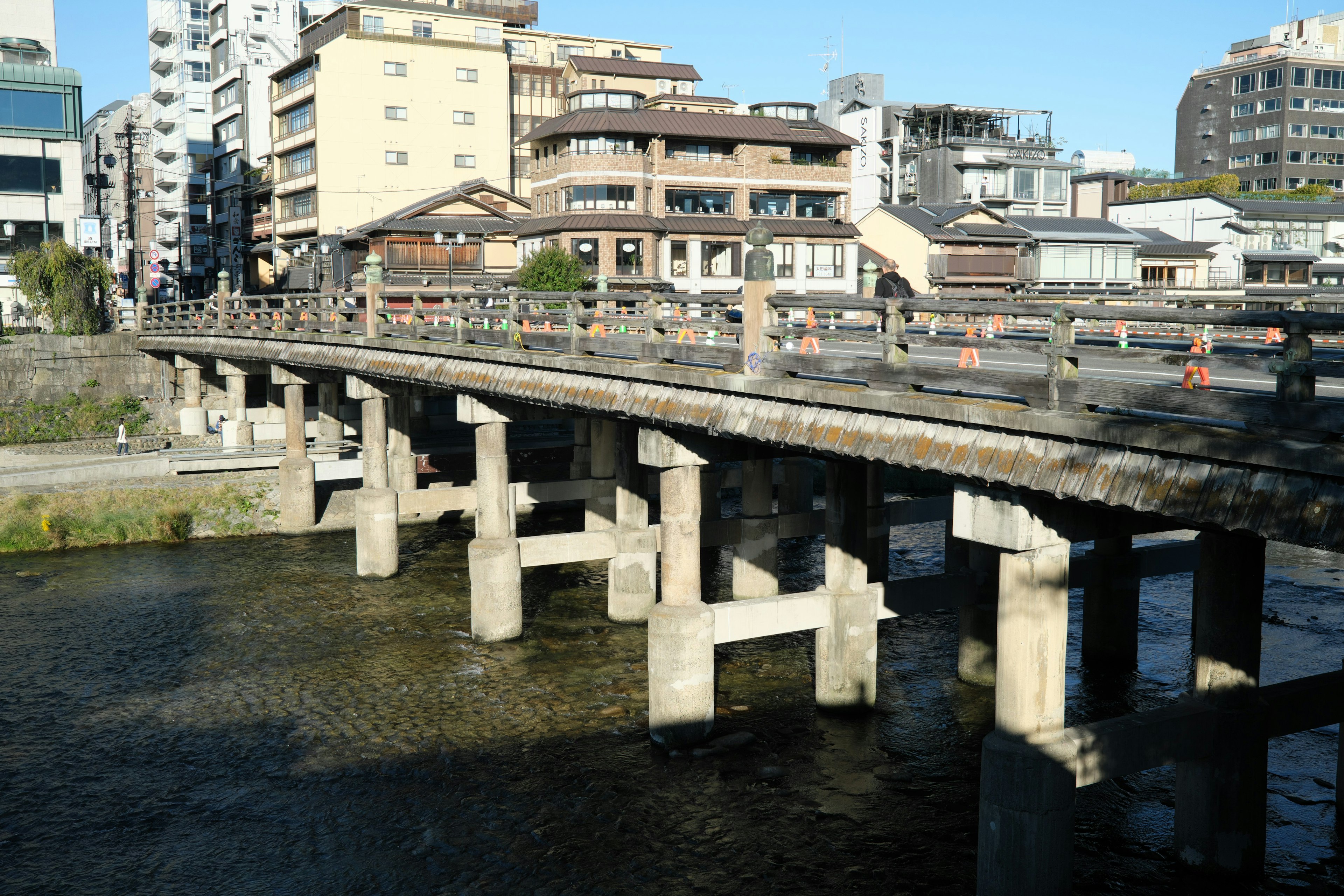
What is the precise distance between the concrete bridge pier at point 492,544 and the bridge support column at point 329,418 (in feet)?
60.8

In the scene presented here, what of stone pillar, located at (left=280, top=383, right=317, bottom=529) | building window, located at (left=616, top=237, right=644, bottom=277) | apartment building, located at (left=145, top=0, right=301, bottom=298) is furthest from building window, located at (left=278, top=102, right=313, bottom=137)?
stone pillar, located at (left=280, top=383, right=317, bottom=529)

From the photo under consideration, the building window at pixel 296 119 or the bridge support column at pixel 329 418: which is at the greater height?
the building window at pixel 296 119

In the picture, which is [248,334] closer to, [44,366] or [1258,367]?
[44,366]

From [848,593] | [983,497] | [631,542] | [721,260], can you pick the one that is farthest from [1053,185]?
[983,497]

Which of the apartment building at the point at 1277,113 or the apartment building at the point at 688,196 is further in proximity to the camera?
the apartment building at the point at 1277,113

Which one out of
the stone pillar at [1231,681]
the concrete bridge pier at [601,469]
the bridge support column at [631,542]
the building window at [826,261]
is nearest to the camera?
the stone pillar at [1231,681]

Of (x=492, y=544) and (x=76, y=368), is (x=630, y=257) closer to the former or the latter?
(x=76, y=368)

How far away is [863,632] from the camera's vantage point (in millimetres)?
16688

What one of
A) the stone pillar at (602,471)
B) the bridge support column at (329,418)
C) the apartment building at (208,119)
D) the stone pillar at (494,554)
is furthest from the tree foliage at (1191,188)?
the stone pillar at (494,554)

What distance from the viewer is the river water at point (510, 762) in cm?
1320

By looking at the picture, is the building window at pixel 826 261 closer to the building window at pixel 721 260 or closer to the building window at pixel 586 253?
the building window at pixel 721 260

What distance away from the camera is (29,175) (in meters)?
58.8

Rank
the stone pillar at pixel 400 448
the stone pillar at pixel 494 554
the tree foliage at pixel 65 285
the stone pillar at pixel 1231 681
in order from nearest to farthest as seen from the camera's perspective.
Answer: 1. the stone pillar at pixel 1231 681
2. the stone pillar at pixel 494 554
3. the stone pillar at pixel 400 448
4. the tree foliage at pixel 65 285

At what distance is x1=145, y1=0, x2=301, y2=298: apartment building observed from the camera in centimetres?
8200
